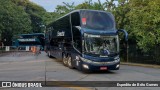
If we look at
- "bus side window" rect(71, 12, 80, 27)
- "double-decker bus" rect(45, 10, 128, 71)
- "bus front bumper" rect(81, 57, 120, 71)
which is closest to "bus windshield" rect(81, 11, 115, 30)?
"double-decker bus" rect(45, 10, 128, 71)

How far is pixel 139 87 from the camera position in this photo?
1291 cm

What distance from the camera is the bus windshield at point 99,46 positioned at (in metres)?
18.7

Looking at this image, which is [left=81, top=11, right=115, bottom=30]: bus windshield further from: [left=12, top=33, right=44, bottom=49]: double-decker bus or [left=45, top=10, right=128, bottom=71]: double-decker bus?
[left=12, top=33, right=44, bottom=49]: double-decker bus

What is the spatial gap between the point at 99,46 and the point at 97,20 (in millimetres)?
1770

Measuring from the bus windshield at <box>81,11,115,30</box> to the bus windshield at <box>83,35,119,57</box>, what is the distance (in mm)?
711

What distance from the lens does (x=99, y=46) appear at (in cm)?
1878

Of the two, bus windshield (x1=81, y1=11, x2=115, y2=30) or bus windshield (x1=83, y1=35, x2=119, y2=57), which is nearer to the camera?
bus windshield (x1=83, y1=35, x2=119, y2=57)

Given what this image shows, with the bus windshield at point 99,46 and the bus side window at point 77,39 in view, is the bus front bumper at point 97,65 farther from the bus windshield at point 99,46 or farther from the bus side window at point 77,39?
the bus side window at point 77,39

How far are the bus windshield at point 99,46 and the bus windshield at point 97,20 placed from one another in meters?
0.71

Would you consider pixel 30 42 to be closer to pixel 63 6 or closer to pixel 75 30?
pixel 63 6

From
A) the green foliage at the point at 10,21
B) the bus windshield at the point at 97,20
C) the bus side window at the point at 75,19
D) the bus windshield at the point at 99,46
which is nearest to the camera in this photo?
the bus windshield at the point at 99,46

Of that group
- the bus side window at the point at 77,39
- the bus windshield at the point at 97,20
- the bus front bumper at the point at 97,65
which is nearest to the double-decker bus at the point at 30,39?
the bus side window at the point at 77,39

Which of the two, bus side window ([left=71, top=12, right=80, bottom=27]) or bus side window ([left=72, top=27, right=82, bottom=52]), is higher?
bus side window ([left=71, top=12, right=80, bottom=27])

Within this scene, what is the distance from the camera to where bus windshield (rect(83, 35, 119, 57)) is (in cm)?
1872
